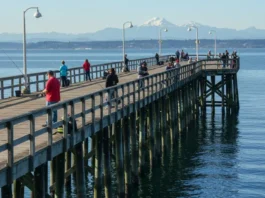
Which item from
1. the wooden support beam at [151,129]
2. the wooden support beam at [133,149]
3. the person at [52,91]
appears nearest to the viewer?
the person at [52,91]

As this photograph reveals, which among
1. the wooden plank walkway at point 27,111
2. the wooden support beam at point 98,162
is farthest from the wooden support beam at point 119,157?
the wooden support beam at point 98,162

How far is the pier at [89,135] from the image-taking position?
15500 mm

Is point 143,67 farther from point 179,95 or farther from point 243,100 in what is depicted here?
point 243,100

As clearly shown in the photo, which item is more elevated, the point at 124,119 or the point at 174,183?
the point at 124,119

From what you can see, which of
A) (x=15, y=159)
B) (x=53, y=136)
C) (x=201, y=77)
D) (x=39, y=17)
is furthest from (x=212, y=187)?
(x=201, y=77)

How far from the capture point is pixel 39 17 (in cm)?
3291

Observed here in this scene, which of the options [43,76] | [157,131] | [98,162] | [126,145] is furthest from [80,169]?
[43,76]

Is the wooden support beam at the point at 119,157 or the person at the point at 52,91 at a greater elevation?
the person at the point at 52,91

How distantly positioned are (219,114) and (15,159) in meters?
45.1

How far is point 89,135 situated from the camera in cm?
2030

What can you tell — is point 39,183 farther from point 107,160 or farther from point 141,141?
point 141,141

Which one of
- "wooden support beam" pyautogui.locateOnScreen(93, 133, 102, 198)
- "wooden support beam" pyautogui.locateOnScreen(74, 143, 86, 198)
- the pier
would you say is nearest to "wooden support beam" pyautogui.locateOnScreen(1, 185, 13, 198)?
the pier

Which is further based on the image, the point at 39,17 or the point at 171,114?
the point at 171,114

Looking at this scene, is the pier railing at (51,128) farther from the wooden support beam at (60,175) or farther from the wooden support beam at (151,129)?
the wooden support beam at (151,129)
